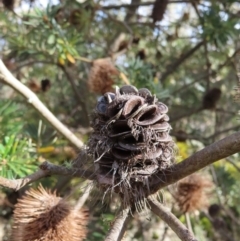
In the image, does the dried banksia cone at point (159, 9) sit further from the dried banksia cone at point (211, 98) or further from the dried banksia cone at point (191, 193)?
the dried banksia cone at point (191, 193)

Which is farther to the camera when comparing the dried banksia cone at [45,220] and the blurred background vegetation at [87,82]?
the blurred background vegetation at [87,82]

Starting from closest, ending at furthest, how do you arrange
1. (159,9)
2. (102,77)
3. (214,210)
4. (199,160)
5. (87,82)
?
1. (199,160)
2. (102,77)
3. (87,82)
4. (214,210)
5. (159,9)

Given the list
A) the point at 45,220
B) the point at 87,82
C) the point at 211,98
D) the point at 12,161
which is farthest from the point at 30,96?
the point at 211,98

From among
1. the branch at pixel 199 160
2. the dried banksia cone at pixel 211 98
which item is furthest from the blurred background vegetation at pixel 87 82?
the branch at pixel 199 160

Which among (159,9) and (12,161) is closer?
(12,161)

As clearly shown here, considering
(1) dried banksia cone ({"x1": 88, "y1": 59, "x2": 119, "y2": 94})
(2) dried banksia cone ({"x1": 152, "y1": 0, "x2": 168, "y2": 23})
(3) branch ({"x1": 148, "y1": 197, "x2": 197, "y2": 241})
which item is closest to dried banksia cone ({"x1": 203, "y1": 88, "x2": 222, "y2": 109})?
(2) dried banksia cone ({"x1": 152, "y1": 0, "x2": 168, "y2": 23})

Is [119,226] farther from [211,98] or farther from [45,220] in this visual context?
[211,98]

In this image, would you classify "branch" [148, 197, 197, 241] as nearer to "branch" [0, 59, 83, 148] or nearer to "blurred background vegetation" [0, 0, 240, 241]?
"blurred background vegetation" [0, 0, 240, 241]
